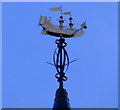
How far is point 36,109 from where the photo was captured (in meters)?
9.12

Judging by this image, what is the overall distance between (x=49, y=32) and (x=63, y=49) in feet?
1.36

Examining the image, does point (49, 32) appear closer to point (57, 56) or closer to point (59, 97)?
point (57, 56)

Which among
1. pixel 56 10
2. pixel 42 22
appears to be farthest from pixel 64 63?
pixel 56 10

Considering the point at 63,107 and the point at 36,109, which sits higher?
the point at 36,109

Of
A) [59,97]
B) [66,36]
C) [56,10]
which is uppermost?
[56,10]

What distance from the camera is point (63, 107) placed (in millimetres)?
2865

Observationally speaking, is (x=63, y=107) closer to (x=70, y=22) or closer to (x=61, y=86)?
(x=61, y=86)

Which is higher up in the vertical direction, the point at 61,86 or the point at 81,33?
the point at 81,33

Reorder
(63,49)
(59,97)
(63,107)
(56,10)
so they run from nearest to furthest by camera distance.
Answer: (63,107) < (59,97) < (63,49) < (56,10)

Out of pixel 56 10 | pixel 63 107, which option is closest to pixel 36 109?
pixel 56 10

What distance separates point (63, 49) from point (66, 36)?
0.26m

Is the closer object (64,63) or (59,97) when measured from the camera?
(59,97)

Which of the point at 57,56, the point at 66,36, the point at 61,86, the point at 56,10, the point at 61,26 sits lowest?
the point at 61,86

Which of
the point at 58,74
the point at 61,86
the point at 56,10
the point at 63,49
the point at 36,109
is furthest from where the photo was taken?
the point at 36,109
